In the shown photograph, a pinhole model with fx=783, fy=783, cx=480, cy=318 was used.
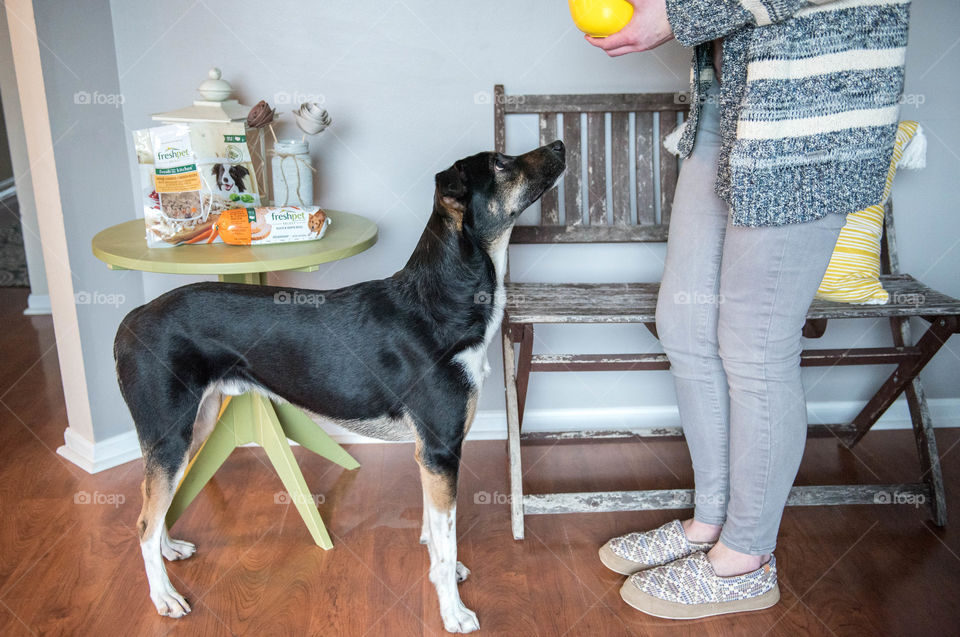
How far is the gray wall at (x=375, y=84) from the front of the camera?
2289mm

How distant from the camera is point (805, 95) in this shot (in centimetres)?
138

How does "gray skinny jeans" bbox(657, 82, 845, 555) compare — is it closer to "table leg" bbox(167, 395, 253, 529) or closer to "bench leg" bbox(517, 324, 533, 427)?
"bench leg" bbox(517, 324, 533, 427)

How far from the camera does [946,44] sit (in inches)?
95.4

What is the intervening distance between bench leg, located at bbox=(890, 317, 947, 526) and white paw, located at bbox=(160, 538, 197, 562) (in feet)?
6.52

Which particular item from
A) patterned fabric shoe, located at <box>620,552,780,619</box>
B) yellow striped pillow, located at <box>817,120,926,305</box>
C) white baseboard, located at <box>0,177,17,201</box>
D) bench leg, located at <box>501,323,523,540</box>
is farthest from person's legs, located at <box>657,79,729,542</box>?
white baseboard, located at <box>0,177,17,201</box>

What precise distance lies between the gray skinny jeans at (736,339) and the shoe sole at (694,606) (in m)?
0.14

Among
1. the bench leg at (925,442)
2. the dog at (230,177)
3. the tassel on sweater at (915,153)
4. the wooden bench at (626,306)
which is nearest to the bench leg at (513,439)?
the wooden bench at (626,306)

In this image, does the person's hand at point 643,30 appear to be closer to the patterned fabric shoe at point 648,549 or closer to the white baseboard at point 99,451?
the patterned fabric shoe at point 648,549

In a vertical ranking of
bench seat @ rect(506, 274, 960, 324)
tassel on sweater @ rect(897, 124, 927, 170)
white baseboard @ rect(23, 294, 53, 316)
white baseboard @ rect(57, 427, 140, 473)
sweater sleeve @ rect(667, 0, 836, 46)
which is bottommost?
white baseboard @ rect(57, 427, 140, 473)

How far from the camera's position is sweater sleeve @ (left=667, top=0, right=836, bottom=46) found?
1318 millimetres

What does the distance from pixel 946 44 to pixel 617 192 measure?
1118 millimetres

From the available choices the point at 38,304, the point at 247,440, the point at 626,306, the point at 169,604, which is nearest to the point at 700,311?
the point at 626,306

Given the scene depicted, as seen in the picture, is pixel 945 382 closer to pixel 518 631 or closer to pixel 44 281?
pixel 518 631

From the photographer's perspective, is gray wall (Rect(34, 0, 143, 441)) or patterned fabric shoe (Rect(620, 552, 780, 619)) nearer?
patterned fabric shoe (Rect(620, 552, 780, 619))
